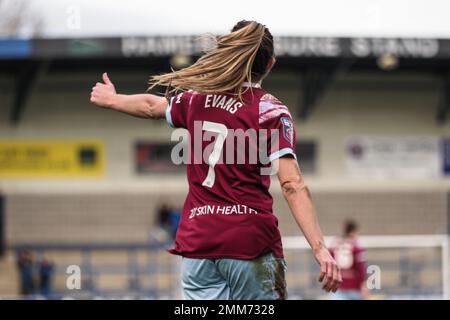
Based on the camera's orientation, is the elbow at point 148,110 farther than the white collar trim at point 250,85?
Yes

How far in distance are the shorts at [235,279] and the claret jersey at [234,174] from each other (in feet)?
0.13

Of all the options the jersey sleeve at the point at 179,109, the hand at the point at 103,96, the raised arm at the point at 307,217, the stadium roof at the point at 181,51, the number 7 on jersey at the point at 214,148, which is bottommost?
the raised arm at the point at 307,217

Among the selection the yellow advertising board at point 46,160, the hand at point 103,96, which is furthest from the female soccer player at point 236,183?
the yellow advertising board at point 46,160

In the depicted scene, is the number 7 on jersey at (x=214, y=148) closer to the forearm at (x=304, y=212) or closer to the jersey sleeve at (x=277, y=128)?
the jersey sleeve at (x=277, y=128)

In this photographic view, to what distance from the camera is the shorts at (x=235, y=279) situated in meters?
4.41

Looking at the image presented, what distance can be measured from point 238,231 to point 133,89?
21.4 metres

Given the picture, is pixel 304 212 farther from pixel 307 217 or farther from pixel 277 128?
pixel 277 128

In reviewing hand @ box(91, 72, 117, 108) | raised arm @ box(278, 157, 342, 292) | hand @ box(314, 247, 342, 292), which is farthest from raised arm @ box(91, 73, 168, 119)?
hand @ box(314, 247, 342, 292)

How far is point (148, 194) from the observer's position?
2559 centimetres

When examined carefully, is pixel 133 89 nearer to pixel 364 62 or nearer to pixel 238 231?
pixel 364 62

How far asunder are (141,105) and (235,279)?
1.03 meters

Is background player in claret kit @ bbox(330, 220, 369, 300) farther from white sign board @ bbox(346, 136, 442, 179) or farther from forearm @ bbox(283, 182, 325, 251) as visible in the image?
white sign board @ bbox(346, 136, 442, 179)

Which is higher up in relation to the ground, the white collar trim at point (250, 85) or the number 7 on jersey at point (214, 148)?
the white collar trim at point (250, 85)
